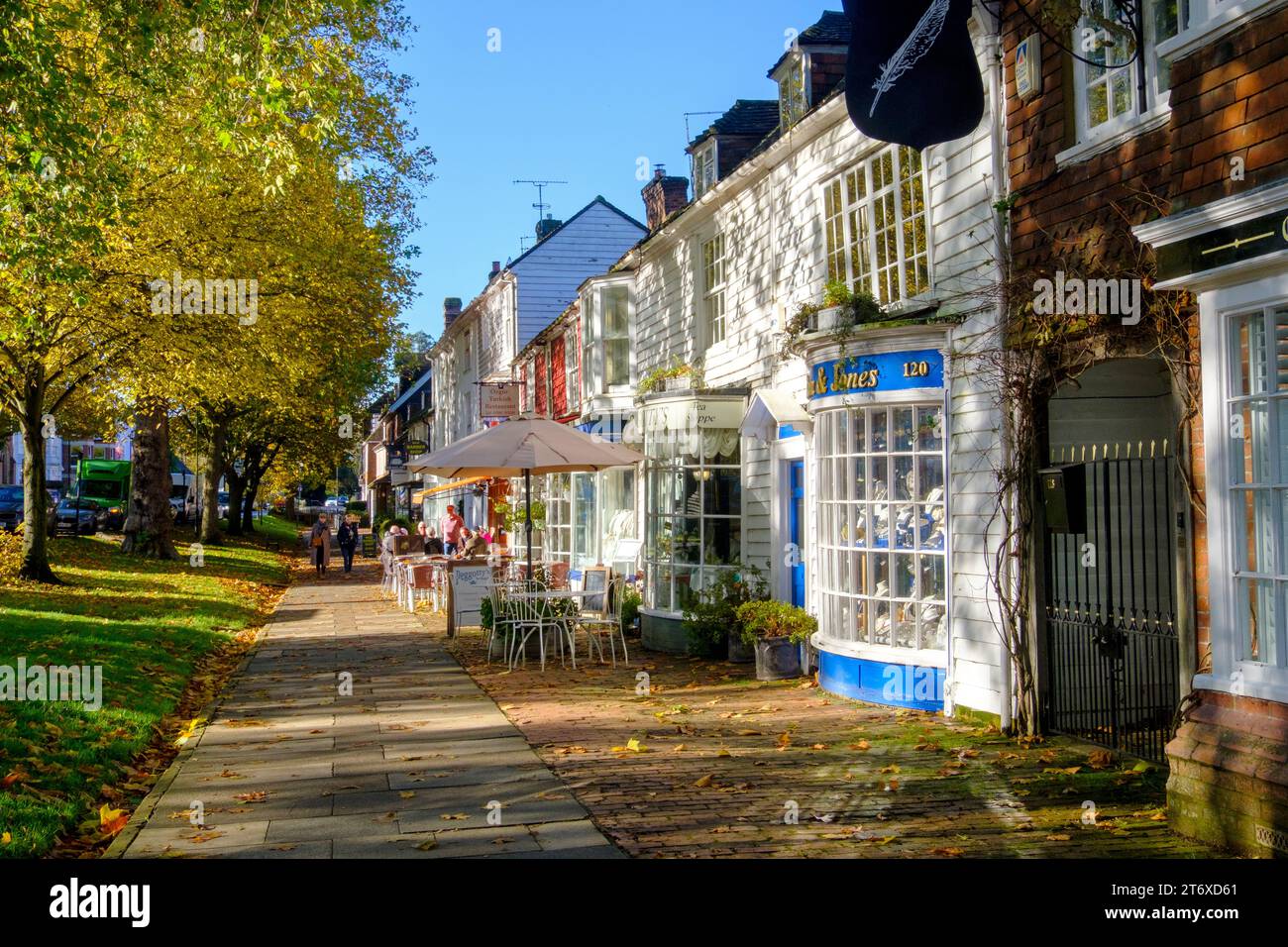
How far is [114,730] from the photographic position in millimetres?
9430

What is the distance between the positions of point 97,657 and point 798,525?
26.7 feet

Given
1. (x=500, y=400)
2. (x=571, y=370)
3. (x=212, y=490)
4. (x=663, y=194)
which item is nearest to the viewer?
(x=663, y=194)

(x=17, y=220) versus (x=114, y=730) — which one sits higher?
(x=17, y=220)

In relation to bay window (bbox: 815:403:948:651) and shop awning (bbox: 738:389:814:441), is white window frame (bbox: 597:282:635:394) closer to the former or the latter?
shop awning (bbox: 738:389:814:441)

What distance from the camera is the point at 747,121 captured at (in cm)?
1912

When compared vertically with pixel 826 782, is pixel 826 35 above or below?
above

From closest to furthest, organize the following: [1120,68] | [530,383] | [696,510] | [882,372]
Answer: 1. [1120,68]
2. [882,372]
3. [696,510]
4. [530,383]


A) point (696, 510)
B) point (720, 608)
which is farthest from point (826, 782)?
point (696, 510)

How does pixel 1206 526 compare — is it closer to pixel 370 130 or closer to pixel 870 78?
pixel 870 78

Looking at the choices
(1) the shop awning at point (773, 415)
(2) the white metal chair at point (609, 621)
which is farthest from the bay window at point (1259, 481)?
(2) the white metal chair at point (609, 621)

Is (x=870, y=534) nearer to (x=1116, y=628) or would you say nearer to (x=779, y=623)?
(x=779, y=623)

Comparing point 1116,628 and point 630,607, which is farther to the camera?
point 630,607

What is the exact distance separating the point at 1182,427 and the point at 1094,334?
1250 mm
